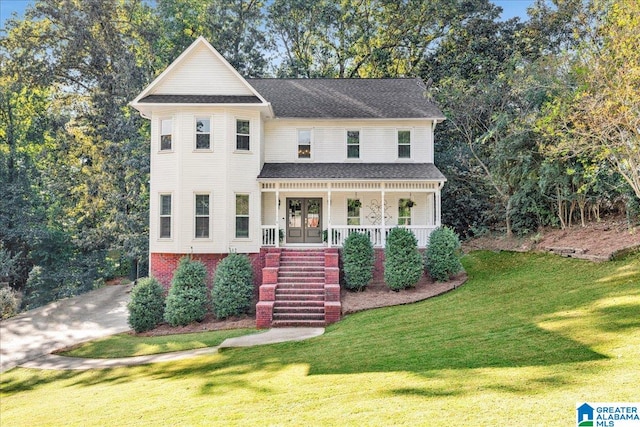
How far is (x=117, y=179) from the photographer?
78.9 ft

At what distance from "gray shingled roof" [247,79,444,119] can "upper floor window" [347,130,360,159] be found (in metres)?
0.80

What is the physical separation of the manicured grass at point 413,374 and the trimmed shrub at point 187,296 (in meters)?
3.97

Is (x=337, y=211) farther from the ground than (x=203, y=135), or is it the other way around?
(x=203, y=135)

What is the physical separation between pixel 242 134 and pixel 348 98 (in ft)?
19.3

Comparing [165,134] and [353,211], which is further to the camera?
[353,211]

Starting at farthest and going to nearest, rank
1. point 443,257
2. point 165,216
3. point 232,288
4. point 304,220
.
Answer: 1. point 304,220
2. point 165,216
3. point 443,257
4. point 232,288

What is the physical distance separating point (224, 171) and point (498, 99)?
14.1 metres

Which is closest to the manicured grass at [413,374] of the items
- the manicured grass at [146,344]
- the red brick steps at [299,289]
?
the red brick steps at [299,289]

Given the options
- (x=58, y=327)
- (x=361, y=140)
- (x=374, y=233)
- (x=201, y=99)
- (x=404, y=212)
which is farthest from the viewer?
(x=404, y=212)

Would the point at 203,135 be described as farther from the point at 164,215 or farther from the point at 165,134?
the point at 164,215

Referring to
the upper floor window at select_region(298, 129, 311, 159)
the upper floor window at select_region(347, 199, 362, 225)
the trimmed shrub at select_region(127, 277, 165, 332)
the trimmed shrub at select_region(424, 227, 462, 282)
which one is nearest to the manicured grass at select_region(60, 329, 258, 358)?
the trimmed shrub at select_region(127, 277, 165, 332)

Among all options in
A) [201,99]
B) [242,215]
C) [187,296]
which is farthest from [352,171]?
[187,296]

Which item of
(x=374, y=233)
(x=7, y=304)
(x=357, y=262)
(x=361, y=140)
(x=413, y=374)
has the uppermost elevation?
(x=361, y=140)

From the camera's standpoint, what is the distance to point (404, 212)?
19391mm
